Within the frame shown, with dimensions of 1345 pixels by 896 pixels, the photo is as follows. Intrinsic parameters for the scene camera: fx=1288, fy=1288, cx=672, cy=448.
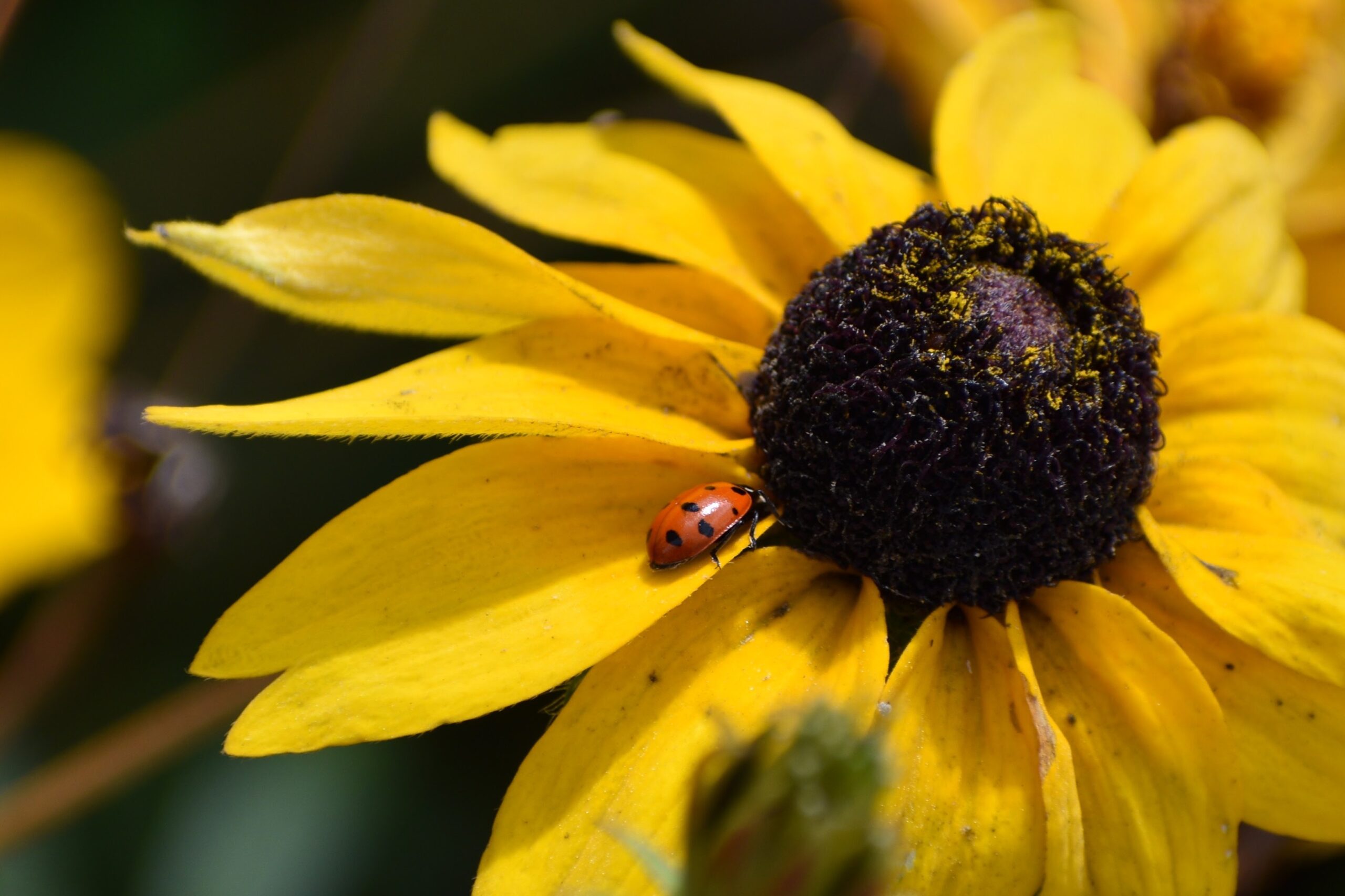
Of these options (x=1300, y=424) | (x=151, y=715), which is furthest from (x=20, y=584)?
(x=1300, y=424)

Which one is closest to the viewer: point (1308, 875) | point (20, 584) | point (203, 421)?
point (203, 421)

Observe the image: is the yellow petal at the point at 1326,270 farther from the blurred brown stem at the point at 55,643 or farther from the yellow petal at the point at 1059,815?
the blurred brown stem at the point at 55,643

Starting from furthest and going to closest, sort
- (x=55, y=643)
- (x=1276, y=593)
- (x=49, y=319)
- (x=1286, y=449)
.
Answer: (x=49, y=319)
(x=55, y=643)
(x=1286, y=449)
(x=1276, y=593)

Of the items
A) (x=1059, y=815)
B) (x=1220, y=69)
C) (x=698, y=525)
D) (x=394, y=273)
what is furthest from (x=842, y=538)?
(x=1220, y=69)

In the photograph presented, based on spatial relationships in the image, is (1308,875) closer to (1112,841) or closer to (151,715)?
(1112,841)

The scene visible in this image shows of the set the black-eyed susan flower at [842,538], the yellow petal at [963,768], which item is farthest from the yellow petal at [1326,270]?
the yellow petal at [963,768]

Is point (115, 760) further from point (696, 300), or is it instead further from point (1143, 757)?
point (1143, 757)

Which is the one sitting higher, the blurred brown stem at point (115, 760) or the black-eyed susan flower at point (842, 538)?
the black-eyed susan flower at point (842, 538)
